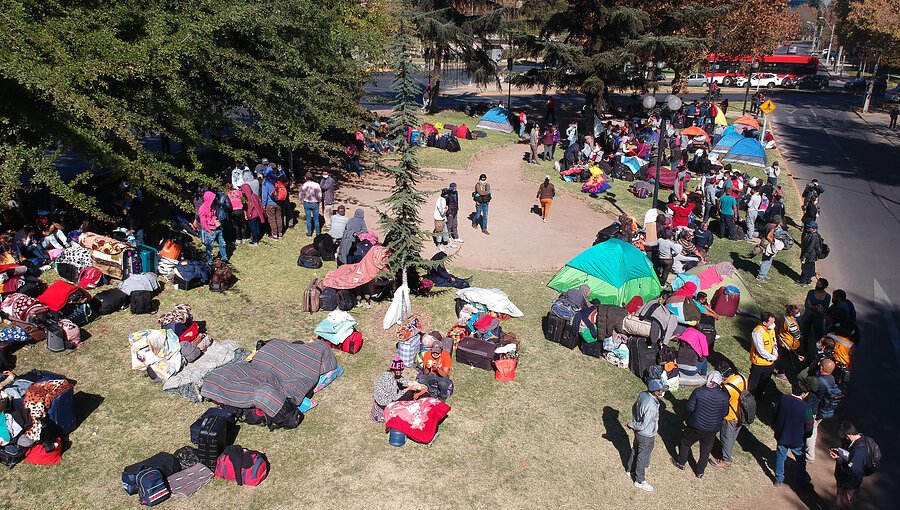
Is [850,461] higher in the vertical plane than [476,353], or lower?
higher

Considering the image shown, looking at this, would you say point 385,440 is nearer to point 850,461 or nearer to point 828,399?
A: point 850,461

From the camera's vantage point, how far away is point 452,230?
16.4 meters

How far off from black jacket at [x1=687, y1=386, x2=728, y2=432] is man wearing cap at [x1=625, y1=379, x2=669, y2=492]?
504 millimetres

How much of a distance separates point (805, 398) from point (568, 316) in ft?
14.1

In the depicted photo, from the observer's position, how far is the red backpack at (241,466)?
814cm

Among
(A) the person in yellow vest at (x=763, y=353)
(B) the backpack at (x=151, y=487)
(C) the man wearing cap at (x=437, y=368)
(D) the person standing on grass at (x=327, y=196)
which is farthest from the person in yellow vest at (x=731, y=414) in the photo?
(D) the person standing on grass at (x=327, y=196)

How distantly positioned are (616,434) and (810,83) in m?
58.5

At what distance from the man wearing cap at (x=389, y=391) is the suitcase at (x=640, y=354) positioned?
4.04m

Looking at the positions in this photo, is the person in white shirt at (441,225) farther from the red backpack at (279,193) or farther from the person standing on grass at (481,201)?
the red backpack at (279,193)

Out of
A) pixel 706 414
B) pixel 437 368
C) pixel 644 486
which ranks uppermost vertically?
pixel 706 414

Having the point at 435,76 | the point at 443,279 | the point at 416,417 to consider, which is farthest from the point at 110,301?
the point at 435,76

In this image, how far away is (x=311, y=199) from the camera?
15.9 metres

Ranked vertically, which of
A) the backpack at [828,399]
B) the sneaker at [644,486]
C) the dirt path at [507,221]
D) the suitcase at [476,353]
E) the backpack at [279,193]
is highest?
the backpack at [279,193]

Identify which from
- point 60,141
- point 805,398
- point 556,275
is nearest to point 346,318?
point 556,275
